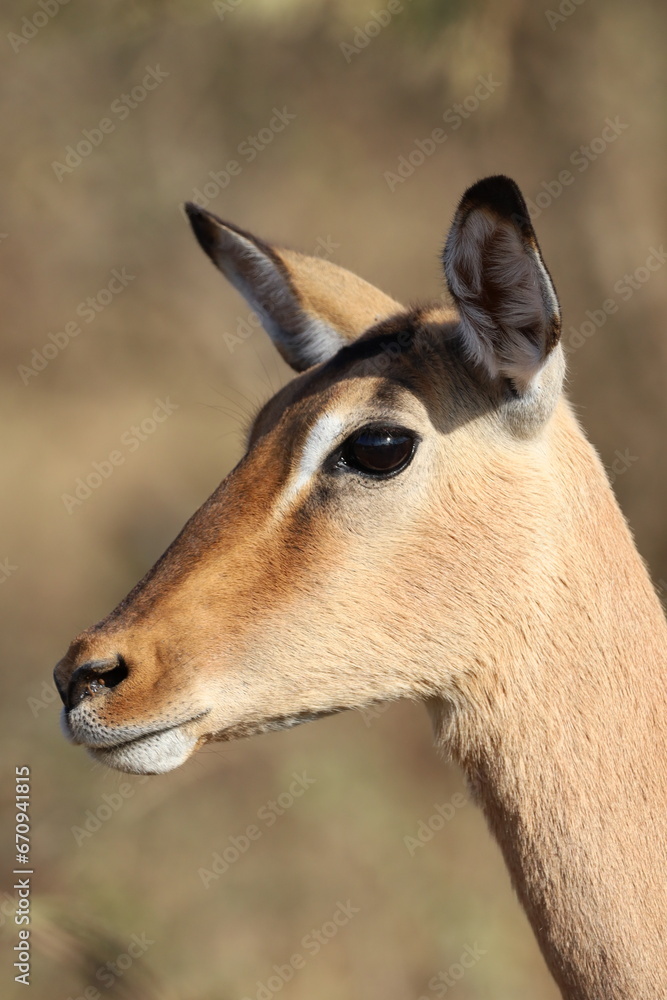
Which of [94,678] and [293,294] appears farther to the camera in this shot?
[293,294]

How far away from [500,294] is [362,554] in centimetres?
79

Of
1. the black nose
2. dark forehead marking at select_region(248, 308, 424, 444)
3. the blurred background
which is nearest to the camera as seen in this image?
the black nose

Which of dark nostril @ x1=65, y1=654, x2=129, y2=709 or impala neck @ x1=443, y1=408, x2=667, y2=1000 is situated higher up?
impala neck @ x1=443, y1=408, x2=667, y2=1000

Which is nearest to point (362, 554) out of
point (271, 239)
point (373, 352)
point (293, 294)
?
point (373, 352)

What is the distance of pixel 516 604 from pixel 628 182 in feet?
21.8

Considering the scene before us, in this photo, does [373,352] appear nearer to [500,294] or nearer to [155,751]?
[500,294]

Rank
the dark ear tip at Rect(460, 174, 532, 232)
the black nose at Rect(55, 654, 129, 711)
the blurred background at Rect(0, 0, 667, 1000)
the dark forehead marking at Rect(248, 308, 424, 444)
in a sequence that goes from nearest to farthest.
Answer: the dark ear tip at Rect(460, 174, 532, 232) → the black nose at Rect(55, 654, 129, 711) → the dark forehead marking at Rect(248, 308, 424, 444) → the blurred background at Rect(0, 0, 667, 1000)

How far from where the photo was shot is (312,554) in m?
2.76

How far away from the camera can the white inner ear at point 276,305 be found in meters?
3.75

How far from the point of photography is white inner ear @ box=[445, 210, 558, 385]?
8.66 ft

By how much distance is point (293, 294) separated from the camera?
3.74m

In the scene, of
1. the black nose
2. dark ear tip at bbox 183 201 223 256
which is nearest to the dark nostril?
the black nose

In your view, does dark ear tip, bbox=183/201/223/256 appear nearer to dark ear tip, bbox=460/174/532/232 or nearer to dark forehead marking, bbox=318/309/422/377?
dark forehead marking, bbox=318/309/422/377

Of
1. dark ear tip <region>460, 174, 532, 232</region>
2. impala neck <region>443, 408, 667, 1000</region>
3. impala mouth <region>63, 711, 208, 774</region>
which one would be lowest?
impala mouth <region>63, 711, 208, 774</region>
